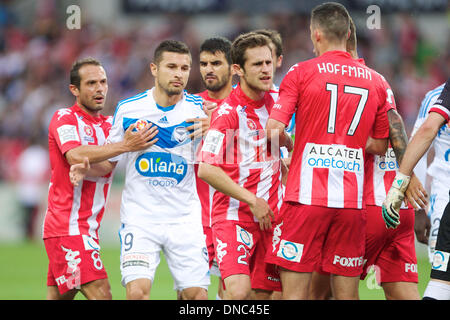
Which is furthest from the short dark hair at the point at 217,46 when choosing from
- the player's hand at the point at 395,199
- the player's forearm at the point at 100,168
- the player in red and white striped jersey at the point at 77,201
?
the player's hand at the point at 395,199

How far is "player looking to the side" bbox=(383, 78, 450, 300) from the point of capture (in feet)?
17.7

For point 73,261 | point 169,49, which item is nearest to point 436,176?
point 169,49

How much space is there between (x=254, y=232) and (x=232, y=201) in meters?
0.35

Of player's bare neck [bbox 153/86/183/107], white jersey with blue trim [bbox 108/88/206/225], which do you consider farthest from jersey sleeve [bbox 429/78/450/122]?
player's bare neck [bbox 153/86/183/107]

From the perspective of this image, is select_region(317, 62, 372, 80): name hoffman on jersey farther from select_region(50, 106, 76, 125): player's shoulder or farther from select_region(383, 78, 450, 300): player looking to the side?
select_region(50, 106, 76, 125): player's shoulder

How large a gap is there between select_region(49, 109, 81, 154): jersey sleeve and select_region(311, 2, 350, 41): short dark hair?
2.61 metres

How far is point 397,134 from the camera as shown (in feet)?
19.9

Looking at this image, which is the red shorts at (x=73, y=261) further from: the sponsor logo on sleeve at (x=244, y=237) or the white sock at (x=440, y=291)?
the white sock at (x=440, y=291)

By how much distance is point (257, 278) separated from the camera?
22.5 feet

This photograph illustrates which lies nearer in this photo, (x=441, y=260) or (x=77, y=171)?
(x=441, y=260)

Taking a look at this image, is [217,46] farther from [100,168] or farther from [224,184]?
[224,184]

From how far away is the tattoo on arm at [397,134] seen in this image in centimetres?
603

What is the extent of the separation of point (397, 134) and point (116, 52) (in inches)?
581
